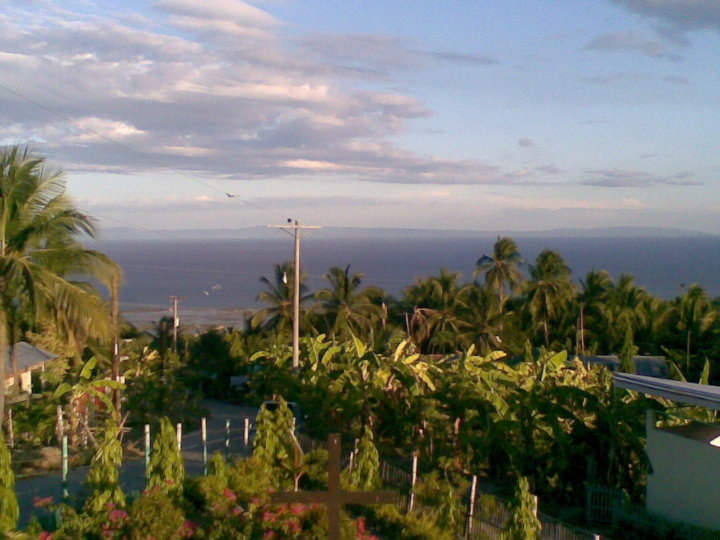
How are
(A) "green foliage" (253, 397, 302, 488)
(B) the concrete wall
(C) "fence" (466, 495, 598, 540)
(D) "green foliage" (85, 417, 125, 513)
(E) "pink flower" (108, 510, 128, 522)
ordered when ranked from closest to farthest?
(E) "pink flower" (108, 510, 128, 522) → (D) "green foliage" (85, 417, 125, 513) → (C) "fence" (466, 495, 598, 540) → (B) the concrete wall → (A) "green foliage" (253, 397, 302, 488)

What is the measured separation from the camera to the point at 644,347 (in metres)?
37.0

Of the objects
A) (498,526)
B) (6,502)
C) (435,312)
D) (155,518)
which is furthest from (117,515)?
(435,312)

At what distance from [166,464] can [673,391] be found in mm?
7775

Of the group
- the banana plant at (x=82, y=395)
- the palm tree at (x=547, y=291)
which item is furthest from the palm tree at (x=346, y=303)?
the banana plant at (x=82, y=395)

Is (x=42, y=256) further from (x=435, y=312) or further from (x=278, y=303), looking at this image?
(x=435, y=312)

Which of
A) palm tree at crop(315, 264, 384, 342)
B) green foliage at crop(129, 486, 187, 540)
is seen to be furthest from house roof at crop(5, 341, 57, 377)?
palm tree at crop(315, 264, 384, 342)

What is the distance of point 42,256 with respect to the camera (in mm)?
11234

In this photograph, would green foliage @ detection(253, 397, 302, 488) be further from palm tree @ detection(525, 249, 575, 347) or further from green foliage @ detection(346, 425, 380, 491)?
palm tree @ detection(525, 249, 575, 347)

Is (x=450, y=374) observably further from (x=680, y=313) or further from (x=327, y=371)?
(x=680, y=313)

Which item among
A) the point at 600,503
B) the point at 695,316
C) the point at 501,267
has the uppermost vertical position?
the point at 501,267

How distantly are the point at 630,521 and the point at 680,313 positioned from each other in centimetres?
2683

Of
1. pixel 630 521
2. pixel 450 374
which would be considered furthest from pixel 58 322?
pixel 630 521

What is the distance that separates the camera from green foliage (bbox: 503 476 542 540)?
9289 millimetres

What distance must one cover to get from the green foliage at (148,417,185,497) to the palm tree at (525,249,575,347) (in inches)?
1265
